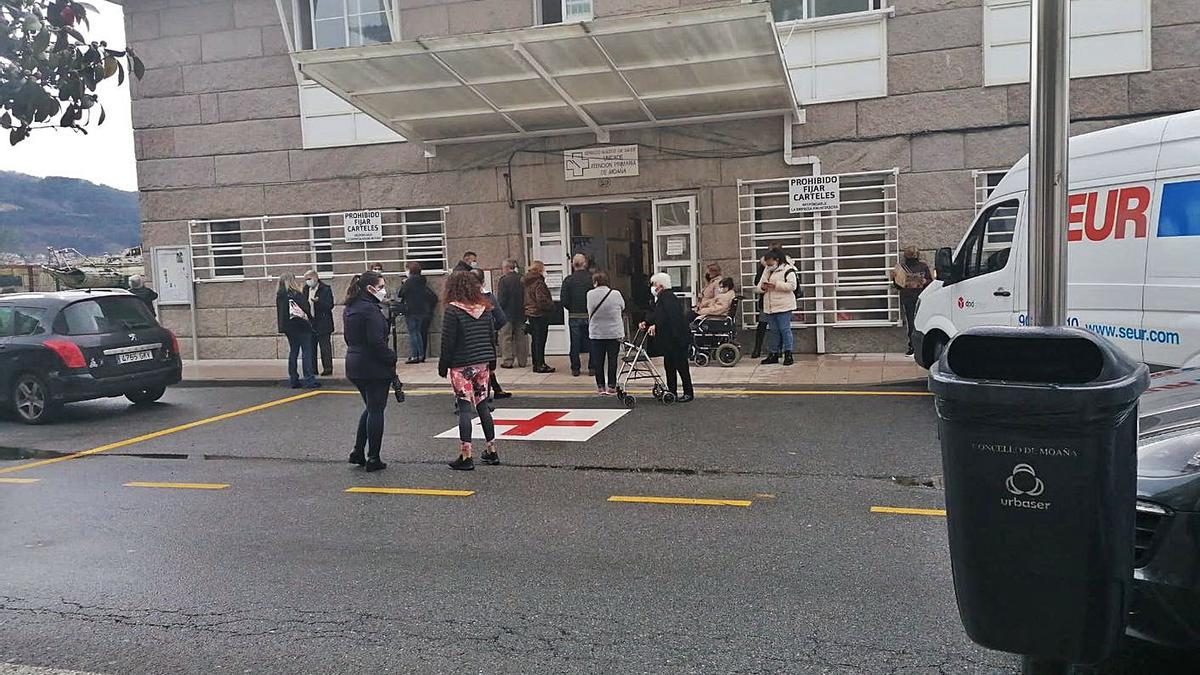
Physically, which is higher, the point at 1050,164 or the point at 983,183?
the point at 983,183

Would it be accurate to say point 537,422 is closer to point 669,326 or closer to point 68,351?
point 669,326

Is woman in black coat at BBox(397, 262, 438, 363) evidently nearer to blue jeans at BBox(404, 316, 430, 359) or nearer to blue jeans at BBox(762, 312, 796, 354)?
blue jeans at BBox(404, 316, 430, 359)

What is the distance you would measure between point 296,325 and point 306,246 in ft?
12.1

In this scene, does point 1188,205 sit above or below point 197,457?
above

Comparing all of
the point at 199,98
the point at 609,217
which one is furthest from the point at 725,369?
the point at 199,98

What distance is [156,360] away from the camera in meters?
12.0

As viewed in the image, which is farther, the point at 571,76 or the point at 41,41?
the point at 571,76

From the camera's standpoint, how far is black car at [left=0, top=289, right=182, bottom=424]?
11.1 m

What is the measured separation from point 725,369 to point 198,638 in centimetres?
948

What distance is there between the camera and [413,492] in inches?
276

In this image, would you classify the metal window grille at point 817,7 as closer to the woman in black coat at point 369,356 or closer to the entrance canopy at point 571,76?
the entrance canopy at point 571,76

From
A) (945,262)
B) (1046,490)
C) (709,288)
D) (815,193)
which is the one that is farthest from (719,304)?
(1046,490)

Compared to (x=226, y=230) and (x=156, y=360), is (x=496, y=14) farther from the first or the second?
(x=156, y=360)

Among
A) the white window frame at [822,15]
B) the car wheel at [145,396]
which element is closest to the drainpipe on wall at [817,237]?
the white window frame at [822,15]
